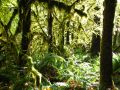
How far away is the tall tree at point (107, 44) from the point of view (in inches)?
356

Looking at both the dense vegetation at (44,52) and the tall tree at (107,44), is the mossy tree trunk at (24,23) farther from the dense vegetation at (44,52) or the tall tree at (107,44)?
the tall tree at (107,44)

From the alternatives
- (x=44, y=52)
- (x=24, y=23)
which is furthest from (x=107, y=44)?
(x=24, y=23)

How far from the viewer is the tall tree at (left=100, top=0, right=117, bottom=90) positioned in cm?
903

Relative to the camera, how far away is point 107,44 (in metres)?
9.24

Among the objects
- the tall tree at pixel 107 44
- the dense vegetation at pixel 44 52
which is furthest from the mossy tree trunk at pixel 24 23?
the tall tree at pixel 107 44

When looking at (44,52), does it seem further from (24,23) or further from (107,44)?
(107,44)

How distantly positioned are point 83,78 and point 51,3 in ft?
9.20

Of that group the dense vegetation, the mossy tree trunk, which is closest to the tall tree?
the dense vegetation

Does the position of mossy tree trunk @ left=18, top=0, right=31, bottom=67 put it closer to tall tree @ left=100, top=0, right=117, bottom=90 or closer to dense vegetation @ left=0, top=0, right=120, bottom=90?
dense vegetation @ left=0, top=0, right=120, bottom=90

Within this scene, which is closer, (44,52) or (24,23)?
(24,23)

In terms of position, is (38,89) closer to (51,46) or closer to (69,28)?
(51,46)

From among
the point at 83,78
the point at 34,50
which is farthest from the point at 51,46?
the point at 83,78

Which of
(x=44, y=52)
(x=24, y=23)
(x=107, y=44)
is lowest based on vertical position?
(x=44, y=52)

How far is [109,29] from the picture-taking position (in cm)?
916
